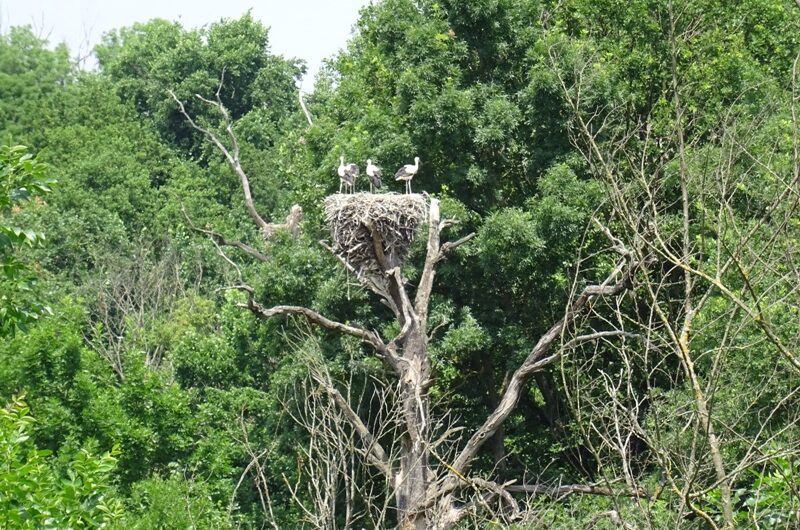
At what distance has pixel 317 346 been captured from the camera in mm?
15555

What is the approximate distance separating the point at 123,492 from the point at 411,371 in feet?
17.9

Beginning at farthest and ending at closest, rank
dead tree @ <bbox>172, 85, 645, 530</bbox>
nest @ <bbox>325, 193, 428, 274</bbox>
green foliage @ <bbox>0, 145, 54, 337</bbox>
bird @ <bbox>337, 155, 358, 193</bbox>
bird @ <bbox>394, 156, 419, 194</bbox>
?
bird @ <bbox>337, 155, 358, 193</bbox> < bird @ <bbox>394, 156, 419, 194</bbox> < nest @ <bbox>325, 193, 428, 274</bbox> < dead tree @ <bbox>172, 85, 645, 530</bbox> < green foliage @ <bbox>0, 145, 54, 337</bbox>

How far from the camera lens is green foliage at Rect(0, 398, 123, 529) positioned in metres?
7.81

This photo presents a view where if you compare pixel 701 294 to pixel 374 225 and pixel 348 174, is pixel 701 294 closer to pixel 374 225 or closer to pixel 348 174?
pixel 374 225

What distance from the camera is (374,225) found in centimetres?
1386

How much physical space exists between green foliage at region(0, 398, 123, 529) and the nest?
18.0ft

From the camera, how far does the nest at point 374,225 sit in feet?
45.4

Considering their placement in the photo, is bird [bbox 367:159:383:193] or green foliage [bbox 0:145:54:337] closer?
green foliage [bbox 0:145:54:337]

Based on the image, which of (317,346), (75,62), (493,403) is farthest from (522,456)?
(75,62)

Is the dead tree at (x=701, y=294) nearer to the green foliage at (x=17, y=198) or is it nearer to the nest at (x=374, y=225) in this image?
the nest at (x=374, y=225)

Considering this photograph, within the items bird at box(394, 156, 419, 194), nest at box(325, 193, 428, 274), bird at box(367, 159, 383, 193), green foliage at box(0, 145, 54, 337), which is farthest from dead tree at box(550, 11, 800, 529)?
green foliage at box(0, 145, 54, 337)

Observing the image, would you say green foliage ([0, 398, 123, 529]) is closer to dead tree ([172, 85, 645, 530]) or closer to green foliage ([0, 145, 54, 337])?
green foliage ([0, 145, 54, 337])

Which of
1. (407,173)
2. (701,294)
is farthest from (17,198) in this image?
(701,294)

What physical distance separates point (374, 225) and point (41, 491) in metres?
6.14
